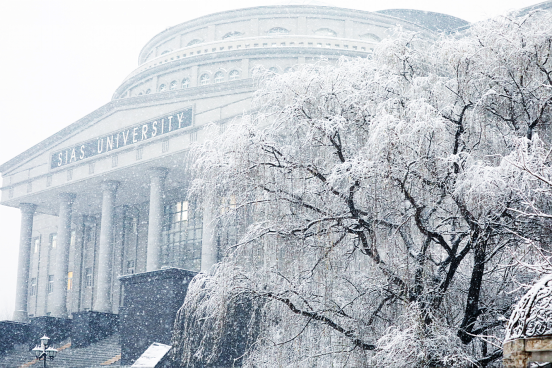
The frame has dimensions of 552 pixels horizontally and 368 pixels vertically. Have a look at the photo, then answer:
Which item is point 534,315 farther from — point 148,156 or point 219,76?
point 219,76

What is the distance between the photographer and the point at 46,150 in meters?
41.4

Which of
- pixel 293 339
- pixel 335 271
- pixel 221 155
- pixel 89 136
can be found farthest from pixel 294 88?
pixel 89 136

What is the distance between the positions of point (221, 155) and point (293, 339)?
12.0 ft

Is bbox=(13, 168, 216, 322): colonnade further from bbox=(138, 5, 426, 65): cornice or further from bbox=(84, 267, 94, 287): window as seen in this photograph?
bbox=(138, 5, 426, 65): cornice

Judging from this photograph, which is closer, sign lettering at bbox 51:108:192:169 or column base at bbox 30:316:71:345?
column base at bbox 30:316:71:345

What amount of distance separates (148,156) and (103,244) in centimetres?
685

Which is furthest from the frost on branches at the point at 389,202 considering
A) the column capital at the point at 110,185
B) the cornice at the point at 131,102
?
the column capital at the point at 110,185

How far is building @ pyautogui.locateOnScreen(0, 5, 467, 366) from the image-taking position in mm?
34312

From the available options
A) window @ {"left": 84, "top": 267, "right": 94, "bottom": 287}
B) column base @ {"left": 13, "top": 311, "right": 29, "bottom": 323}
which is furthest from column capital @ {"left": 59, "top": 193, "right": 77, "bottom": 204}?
column base @ {"left": 13, "top": 311, "right": 29, "bottom": 323}

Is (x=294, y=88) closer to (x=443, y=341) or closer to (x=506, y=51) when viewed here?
(x=506, y=51)

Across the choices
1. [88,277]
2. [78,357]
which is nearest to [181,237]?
[88,277]

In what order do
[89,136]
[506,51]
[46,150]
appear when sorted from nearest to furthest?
[506,51] < [89,136] < [46,150]

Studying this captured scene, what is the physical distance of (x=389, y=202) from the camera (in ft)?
36.8

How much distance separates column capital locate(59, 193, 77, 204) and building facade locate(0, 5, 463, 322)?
6 centimetres
